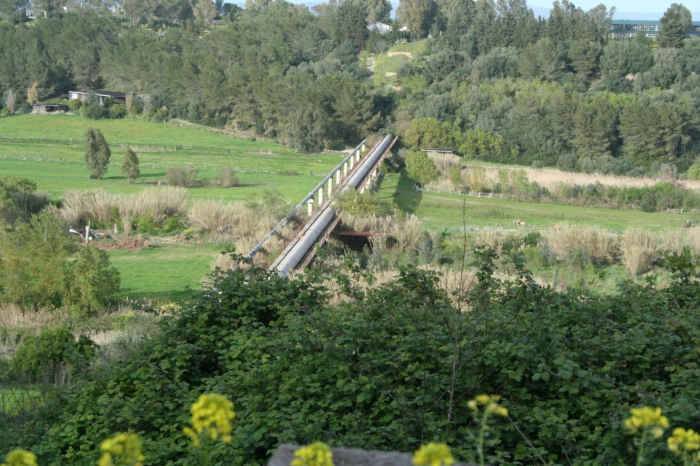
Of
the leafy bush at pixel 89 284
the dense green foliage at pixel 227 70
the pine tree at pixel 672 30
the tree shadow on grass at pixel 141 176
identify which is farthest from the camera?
the pine tree at pixel 672 30

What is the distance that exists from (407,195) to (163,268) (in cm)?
1273

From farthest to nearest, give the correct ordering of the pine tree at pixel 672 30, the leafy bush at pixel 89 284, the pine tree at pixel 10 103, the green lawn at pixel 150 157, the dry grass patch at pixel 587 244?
1. the pine tree at pixel 672 30
2. the pine tree at pixel 10 103
3. the green lawn at pixel 150 157
4. the dry grass patch at pixel 587 244
5. the leafy bush at pixel 89 284

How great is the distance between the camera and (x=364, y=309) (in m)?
6.10

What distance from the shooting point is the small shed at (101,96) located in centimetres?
5269

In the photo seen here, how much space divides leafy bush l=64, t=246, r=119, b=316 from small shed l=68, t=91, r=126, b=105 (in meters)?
39.6

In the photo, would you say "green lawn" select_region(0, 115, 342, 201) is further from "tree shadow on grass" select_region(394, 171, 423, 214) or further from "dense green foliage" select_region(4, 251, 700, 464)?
"dense green foliage" select_region(4, 251, 700, 464)

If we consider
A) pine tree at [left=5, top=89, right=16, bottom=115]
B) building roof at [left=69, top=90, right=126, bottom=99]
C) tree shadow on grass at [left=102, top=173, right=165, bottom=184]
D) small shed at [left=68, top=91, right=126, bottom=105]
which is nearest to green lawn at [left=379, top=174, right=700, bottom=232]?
tree shadow on grass at [left=102, top=173, right=165, bottom=184]

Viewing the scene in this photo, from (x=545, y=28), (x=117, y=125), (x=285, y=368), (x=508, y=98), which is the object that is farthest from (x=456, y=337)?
(x=545, y=28)

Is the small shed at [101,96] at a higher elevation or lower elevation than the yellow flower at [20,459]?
higher

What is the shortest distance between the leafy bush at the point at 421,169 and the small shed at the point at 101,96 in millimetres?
24124

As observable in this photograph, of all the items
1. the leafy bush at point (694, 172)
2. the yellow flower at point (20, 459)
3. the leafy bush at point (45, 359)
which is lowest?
the leafy bush at point (45, 359)

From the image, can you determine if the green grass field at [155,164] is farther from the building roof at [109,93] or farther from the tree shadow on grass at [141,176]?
the building roof at [109,93]

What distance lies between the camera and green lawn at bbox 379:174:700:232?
86.7 ft

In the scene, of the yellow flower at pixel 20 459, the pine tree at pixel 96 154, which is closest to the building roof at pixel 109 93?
the pine tree at pixel 96 154
